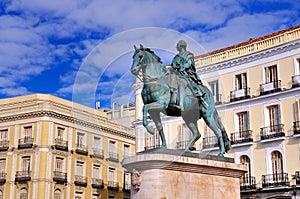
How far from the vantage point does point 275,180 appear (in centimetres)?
3219

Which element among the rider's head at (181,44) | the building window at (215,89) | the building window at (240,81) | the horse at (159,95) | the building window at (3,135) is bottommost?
the horse at (159,95)

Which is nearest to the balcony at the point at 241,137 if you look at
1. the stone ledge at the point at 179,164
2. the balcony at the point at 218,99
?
the balcony at the point at 218,99

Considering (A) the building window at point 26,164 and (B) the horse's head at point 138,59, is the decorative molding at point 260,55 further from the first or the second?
(B) the horse's head at point 138,59

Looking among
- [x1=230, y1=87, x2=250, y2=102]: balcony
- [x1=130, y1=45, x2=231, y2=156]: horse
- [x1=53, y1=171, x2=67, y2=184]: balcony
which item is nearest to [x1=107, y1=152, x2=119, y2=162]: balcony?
[x1=130, y1=45, x2=231, y2=156]: horse

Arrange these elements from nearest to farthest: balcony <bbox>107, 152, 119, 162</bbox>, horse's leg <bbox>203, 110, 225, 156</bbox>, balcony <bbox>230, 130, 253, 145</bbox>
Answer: balcony <bbox>107, 152, 119, 162</bbox>
horse's leg <bbox>203, 110, 225, 156</bbox>
balcony <bbox>230, 130, 253, 145</bbox>

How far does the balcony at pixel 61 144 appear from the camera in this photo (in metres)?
48.9

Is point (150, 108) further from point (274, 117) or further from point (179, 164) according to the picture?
point (274, 117)

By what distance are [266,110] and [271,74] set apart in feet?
7.82

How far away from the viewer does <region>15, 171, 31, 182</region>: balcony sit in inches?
1862

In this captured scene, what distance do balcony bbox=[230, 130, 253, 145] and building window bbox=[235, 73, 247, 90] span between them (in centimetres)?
320

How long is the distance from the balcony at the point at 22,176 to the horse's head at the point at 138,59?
3857 centimetres

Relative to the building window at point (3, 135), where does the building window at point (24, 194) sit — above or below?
below

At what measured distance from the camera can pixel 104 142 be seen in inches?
449

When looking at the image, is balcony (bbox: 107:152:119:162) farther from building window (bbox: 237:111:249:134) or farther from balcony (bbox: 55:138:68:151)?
balcony (bbox: 55:138:68:151)
